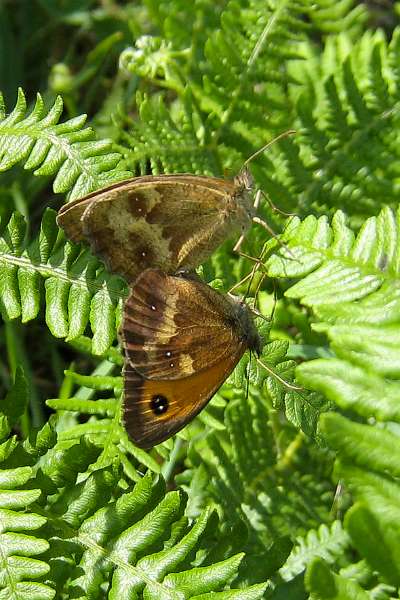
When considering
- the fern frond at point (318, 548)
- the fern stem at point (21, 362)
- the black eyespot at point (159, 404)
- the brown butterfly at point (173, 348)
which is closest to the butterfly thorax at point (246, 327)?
the brown butterfly at point (173, 348)

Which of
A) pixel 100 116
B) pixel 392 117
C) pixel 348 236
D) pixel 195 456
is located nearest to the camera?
pixel 348 236

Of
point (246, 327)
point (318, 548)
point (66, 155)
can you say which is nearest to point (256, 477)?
point (318, 548)

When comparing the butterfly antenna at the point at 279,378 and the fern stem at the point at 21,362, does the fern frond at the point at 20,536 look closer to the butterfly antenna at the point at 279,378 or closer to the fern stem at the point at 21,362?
the butterfly antenna at the point at 279,378

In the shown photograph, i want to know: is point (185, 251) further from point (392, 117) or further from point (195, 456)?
point (392, 117)

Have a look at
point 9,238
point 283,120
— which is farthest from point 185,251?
point 283,120

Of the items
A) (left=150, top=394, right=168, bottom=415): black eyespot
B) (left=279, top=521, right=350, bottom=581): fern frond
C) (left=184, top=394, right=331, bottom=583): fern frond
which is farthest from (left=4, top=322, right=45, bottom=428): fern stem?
(left=150, top=394, right=168, bottom=415): black eyespot

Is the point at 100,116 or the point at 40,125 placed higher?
the point at 100,116
